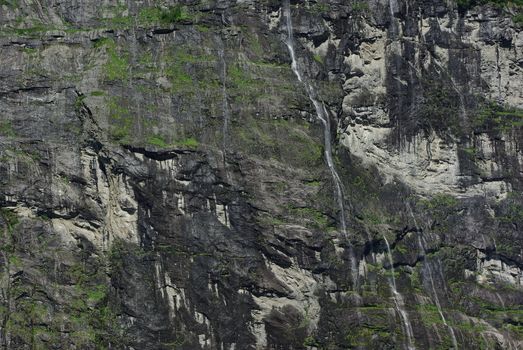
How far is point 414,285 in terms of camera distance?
41.6 metres

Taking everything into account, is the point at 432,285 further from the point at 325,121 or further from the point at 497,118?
the point at 325,121

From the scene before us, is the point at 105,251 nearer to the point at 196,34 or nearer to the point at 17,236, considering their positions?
the point at 17,236

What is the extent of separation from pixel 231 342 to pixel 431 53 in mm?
15286

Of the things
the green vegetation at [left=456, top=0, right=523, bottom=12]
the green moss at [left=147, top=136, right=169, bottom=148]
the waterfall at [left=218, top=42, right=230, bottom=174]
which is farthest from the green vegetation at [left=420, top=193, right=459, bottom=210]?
the green moss at [left=147, top=136, right=169, bottom=148]

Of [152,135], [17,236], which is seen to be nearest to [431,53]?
[152,135]

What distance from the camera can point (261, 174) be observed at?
133 feet

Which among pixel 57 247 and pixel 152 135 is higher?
pixel 152 135

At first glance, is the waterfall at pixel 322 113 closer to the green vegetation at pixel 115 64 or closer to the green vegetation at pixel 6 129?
the green vegetation at pixel 115 64

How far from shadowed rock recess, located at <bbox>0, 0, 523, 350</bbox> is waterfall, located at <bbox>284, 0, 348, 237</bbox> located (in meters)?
0.10

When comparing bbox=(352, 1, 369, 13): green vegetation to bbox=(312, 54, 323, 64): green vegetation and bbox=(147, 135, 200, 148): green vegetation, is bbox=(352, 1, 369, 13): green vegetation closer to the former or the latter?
bbox=(312, 54, 323, 64): green vegetation

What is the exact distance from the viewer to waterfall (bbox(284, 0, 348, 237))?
134 feet

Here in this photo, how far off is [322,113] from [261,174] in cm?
402

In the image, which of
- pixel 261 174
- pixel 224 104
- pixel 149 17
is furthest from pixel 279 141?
pixel 149 17

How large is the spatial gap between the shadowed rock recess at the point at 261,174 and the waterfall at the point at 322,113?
0.32ft
